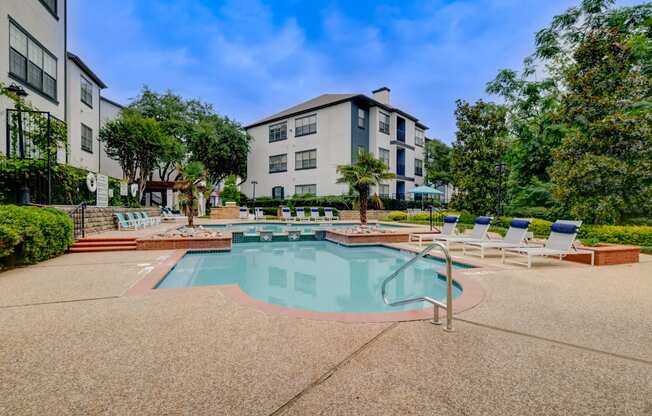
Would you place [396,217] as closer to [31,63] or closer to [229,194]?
[229,194]

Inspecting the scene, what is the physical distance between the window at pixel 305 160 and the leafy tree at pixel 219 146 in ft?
21.7

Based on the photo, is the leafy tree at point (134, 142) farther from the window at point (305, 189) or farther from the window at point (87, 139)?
the window at point (305, 189)

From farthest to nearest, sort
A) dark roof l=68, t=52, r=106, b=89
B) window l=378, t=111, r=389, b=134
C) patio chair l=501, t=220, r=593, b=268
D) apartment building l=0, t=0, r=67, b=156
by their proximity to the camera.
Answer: window l=378, t=111, r=389, b=134
dark roof l=68, t=52, r=106, b=89
apartment building l=0, t=0, r=67, b=156
patio chair l=501, t=220, r=593, b=268

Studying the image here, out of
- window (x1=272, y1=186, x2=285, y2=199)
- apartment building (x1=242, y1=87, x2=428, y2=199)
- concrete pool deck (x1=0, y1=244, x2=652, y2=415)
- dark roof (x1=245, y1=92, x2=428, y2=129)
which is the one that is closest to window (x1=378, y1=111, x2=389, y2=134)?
apartment building (x1=242, y1=87, x2=428, y2=199)

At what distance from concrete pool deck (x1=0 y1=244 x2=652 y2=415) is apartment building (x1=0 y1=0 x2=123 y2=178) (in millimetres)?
10358

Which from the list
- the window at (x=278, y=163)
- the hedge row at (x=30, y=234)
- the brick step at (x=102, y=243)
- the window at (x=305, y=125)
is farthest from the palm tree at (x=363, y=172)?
the window at (x=278, y=163)

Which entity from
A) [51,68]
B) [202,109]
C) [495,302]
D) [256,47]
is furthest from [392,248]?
[202,109]

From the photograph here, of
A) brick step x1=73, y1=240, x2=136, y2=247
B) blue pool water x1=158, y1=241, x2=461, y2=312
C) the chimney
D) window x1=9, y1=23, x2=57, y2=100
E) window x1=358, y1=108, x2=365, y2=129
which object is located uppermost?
the chimney

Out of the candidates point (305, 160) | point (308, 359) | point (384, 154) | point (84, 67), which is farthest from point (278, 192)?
point (308, 359)

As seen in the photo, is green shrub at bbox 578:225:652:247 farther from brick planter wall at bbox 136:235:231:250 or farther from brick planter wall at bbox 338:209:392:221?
brick planter wall at bbox 338:209:392:221

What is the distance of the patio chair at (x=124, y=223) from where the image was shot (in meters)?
13.3

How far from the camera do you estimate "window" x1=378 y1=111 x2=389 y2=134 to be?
29934 mm

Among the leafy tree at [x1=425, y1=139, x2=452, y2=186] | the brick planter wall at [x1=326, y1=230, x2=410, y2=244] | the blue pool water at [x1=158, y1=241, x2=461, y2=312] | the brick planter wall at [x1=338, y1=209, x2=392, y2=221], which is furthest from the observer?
the leafy tree at [x1=425, y1=139, x2=452, y2=186]

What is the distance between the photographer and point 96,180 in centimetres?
1366
